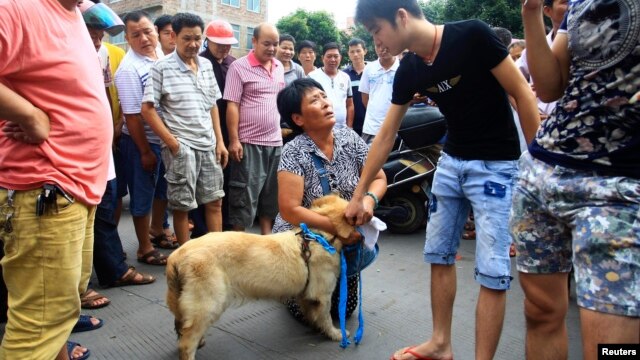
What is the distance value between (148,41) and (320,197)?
244 centimetres

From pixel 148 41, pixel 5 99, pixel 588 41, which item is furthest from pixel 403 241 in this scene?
pixel 5 99

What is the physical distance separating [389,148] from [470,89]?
53 centimetres

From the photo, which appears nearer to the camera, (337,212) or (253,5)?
(337,212)

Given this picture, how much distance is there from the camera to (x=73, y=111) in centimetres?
A: 177

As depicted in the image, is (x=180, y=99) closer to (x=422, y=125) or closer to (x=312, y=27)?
(x=422, y=125)

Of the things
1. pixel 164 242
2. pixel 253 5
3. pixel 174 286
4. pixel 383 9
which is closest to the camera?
pixel 383 9

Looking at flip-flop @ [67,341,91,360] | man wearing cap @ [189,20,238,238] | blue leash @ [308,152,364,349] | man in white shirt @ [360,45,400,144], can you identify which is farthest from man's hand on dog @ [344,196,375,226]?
man in white shirt @ [360,45,400,144]

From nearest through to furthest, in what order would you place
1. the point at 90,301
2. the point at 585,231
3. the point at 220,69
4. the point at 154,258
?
the point at 585,231
the point at 90,301
the point at 154,258
the point at 220,69

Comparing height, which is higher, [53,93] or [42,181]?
[53,93]

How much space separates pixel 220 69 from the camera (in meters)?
4.61

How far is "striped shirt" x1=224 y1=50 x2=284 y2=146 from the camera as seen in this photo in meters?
4.28

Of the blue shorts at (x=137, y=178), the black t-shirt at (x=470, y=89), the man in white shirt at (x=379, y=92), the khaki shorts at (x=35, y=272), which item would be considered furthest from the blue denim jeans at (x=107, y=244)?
the man in white shirt at (x=379, y=92)

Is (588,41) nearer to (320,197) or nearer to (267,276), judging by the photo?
(320,197)

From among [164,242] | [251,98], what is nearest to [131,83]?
[251,98]
